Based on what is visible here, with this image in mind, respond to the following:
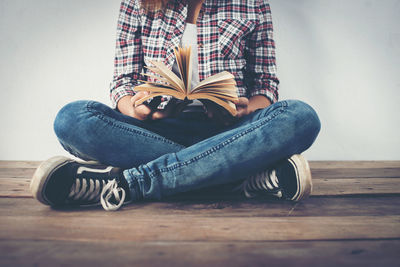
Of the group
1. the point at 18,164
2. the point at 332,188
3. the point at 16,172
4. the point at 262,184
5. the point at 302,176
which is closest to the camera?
the point at 302,176

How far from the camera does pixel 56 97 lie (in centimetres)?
139

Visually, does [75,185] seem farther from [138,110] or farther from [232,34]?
[232,34]

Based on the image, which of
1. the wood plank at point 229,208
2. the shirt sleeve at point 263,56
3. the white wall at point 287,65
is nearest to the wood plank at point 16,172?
the white wall at point 287,65

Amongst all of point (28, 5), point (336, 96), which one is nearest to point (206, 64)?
point (336, 96)

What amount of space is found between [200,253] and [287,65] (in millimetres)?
1167

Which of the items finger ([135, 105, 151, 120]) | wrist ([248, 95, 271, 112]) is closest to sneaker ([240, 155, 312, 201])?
wrist ([248, 95, 271, 112])

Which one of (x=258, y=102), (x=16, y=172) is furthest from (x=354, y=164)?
(x=16, y=172)

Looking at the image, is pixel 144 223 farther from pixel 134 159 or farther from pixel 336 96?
pixel 336 96

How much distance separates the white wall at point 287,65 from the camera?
1.34m

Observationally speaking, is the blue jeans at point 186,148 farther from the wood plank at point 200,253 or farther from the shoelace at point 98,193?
the wood plank at point 200,253

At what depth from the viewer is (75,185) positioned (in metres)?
0.70

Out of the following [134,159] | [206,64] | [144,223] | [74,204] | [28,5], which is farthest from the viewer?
[28,5]

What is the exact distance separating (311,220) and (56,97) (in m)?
1.36

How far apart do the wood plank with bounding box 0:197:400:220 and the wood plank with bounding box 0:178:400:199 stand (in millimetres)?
63
